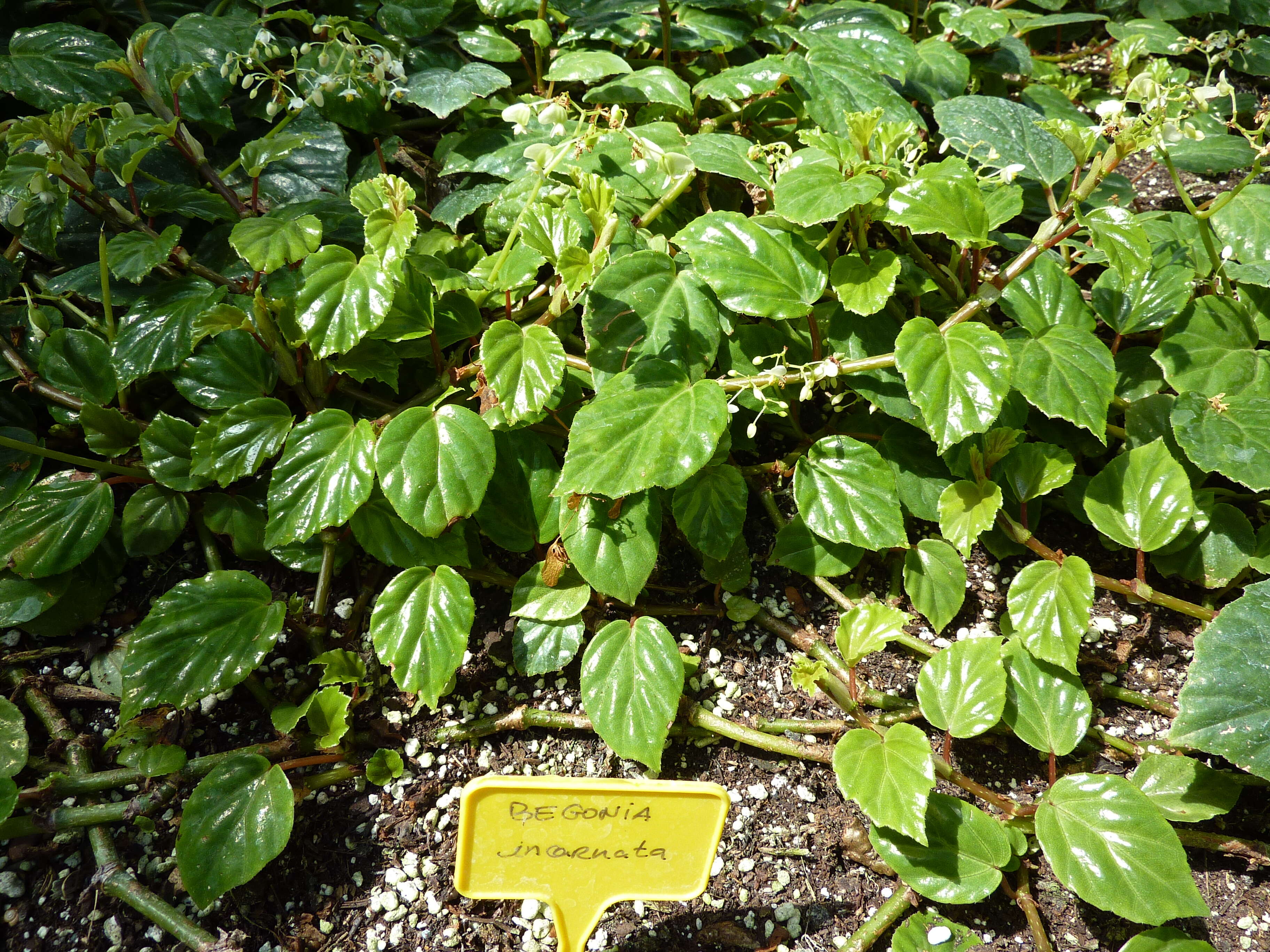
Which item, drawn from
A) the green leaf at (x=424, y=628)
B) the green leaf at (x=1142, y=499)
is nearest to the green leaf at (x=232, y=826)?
the green leaf at (x=424, y=628)

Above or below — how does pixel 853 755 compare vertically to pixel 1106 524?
below

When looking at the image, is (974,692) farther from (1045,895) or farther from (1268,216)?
(1268,216)

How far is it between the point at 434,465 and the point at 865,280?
0.78m

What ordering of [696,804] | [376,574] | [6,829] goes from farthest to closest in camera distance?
[376,574] → [6,829] → [696,804]

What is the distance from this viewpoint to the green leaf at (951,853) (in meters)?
1.21

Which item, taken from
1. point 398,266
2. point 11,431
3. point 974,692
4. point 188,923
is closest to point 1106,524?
point 974,692

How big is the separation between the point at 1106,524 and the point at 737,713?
70 centimetres

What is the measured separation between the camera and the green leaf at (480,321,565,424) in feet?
4.23

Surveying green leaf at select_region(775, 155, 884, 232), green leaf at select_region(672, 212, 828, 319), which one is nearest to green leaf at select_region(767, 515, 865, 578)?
green leaf at select_region(672, 212, 828, 319)

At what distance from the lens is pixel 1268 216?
69.1 inches

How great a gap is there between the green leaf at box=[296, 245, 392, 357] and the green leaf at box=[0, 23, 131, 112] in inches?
30.2

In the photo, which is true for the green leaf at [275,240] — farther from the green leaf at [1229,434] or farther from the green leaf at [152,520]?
the green leaf at [1229,434]

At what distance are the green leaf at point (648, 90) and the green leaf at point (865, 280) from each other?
0.48m

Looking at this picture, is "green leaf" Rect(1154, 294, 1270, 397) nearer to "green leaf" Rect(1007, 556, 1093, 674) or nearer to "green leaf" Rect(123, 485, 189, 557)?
"green leaf" Rect(1007, 556, 1093, 674)
